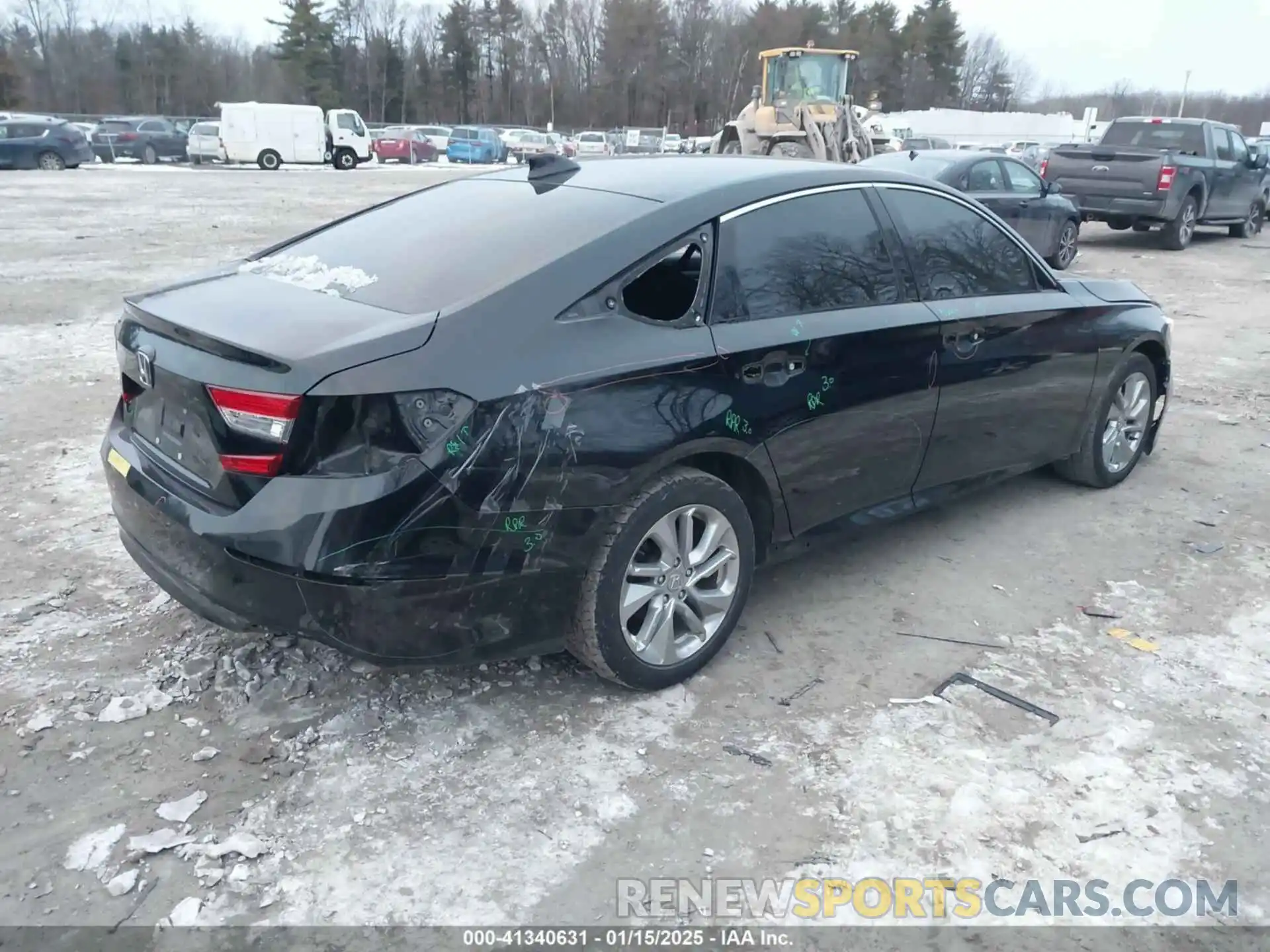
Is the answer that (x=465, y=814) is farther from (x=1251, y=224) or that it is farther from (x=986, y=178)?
(x=1251, y=224)

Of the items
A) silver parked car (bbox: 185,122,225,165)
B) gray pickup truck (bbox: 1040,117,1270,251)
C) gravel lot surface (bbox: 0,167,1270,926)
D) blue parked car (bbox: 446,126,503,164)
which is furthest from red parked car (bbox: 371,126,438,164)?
gravel lot surface (bbox: 0,167,1270,926)

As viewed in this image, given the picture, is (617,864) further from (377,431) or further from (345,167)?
(345,167)

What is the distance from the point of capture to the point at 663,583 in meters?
3.22

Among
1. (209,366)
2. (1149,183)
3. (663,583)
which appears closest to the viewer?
(209,366)

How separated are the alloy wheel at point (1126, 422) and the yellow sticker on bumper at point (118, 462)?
4501 mm

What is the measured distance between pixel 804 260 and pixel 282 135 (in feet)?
114

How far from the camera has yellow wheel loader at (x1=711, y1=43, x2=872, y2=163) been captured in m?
19.3

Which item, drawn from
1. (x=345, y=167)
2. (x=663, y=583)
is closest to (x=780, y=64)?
(x=345, y=167)

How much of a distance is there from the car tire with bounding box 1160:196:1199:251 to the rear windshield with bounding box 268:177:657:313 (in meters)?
14.5

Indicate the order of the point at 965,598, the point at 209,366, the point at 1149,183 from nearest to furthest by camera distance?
the point at 209,366
the point at 965,598
the point at 1149,183

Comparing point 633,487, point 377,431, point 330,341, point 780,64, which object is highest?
point 780,64

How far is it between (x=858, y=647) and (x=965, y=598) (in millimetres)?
684

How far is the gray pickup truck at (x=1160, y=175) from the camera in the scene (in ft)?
47.8

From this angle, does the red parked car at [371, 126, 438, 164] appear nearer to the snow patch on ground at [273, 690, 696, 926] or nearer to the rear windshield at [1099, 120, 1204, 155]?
the rear windshield at [1099, 120, 1204, 155]
